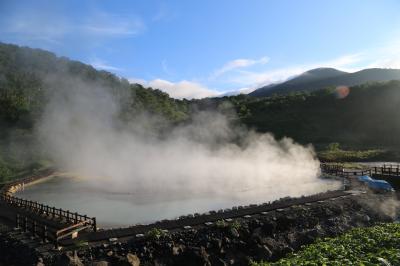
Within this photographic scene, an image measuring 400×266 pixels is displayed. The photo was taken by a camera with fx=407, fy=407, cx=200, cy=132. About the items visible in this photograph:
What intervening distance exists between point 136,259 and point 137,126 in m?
41.3

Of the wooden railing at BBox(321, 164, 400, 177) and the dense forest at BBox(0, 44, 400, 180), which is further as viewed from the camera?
the dense forest at BBox(0, 44, 400, 180)

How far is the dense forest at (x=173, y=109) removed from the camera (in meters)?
57.4

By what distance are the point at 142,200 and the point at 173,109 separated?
55.7 metres

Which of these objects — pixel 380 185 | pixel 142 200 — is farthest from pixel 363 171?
pixel 142 200

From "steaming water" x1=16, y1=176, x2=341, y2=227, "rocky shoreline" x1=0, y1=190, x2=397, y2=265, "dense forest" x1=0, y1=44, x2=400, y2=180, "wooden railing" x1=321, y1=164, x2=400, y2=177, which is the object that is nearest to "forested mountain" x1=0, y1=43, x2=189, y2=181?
"dense forest" x1=0, y1=44, x2=400, y2=180

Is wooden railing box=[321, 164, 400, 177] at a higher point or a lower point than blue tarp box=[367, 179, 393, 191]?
higher

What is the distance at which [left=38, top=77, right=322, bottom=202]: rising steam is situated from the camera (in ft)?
111

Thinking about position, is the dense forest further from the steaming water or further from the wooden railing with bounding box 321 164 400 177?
the wooden railing with bounding box 321 164 400 177

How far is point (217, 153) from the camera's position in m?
47.2

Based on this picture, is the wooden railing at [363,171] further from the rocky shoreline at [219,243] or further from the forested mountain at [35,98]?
the forested mountain at [35,98]

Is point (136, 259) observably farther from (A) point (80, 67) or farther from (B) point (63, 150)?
(A) point (80, 67)

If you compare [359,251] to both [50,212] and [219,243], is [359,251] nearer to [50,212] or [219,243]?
[219,243]

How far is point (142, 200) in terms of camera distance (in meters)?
27.3

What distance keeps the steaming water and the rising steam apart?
88 cm
